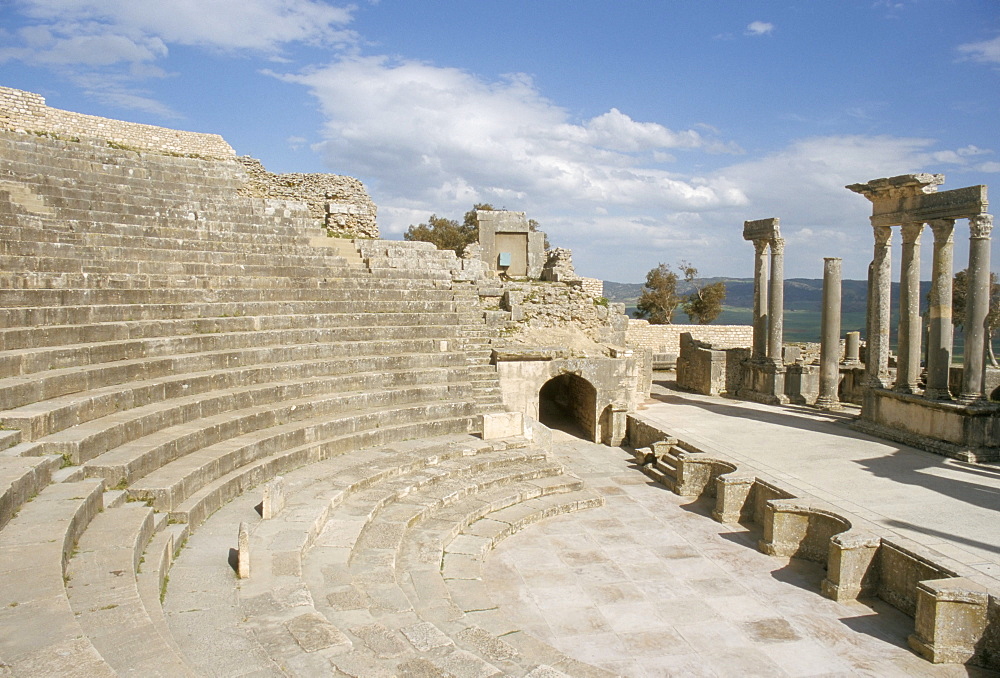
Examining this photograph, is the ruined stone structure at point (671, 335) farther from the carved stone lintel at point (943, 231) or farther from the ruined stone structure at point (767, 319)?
the carved stone lintel at point (943, 231)

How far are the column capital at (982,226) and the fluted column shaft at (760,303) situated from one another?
685 cm

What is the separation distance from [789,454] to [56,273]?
38.0 feet

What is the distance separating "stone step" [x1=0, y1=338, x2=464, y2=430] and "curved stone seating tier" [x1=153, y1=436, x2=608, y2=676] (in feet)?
6.85

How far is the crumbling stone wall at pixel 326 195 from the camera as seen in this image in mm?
Result: 16297

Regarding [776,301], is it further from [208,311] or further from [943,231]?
[208,311]

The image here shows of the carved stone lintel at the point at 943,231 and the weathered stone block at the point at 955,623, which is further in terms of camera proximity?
the carved stone lintel at the point at 943,231

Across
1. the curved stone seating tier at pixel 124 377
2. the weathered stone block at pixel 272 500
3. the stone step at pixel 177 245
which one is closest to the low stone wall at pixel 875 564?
the curved stone seating tier at pixel 124 377

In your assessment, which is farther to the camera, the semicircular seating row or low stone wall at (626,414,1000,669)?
low stone wall at (626,414,1000,669)

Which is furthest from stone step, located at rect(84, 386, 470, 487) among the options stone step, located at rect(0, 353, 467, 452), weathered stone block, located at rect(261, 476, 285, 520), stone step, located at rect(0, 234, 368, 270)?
stone step, located at rect(0, 234, 368, 270)

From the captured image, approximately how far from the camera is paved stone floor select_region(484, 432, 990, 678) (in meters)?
6.16

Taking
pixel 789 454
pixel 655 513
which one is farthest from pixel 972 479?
pixel 655 513

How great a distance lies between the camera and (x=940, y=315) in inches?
512

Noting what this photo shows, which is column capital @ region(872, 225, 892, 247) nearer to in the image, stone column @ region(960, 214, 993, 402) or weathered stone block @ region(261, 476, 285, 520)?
stone column @ region(960, 214, 993, 402)

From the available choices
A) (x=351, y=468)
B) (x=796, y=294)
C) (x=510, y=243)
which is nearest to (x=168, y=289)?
(x=351, y=468)
